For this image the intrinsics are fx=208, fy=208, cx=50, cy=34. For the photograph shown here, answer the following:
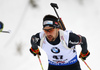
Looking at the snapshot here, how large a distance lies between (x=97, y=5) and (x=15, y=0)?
9.35 feet

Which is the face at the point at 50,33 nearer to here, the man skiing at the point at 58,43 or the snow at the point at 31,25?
the man skiing at the point at 58,43

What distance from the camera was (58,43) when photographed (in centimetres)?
331

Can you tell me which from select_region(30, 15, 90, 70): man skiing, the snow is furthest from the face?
the snow

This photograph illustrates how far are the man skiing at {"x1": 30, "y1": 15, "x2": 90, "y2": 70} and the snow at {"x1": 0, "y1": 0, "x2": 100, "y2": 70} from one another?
1509mm

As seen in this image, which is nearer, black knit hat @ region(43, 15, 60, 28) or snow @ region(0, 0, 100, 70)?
black knit hat @ region(43, 15, 60, 28)

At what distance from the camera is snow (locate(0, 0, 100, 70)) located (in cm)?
530

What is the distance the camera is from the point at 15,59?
17.7ft

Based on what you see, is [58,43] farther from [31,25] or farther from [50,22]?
[31,25]

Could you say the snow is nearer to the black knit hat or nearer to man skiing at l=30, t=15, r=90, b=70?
man skiing at l=30, t=15, r=90, b=70

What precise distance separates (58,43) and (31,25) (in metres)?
3.36

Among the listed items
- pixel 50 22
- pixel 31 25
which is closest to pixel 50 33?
pixel 50 22

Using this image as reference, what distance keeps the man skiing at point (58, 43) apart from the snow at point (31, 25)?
1509 mm

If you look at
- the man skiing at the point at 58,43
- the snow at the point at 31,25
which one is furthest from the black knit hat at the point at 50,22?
the snow at the point at 31,25

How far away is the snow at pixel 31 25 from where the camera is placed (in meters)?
5.30
